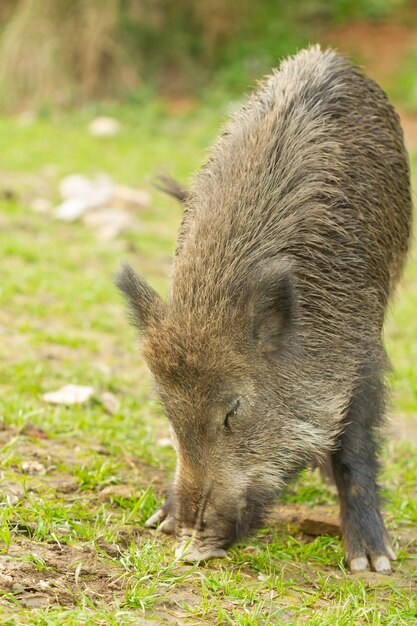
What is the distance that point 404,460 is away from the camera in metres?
5.29

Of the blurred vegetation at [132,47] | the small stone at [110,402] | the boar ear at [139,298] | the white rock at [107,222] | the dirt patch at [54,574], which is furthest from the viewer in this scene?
the blurred vegetation at [132,47]

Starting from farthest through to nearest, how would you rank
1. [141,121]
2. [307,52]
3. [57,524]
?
[141,121] < [307,52] < [57,524]

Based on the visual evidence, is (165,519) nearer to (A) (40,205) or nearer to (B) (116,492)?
(B) (116,492)

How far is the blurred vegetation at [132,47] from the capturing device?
15.0 m

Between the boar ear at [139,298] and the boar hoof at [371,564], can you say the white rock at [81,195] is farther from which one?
the boar hoof at [371,564]

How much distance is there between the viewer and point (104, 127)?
14289 mm

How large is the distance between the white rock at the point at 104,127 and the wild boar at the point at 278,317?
9622 mm

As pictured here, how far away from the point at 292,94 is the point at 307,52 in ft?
1.85

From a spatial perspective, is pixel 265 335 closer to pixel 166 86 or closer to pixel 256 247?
pixel 256 247

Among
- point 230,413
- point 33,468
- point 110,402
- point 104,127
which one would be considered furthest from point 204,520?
point 104,127

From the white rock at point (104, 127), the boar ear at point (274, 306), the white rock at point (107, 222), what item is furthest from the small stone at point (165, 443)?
the white rock at point (104, 127)

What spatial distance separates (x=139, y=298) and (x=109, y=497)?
84cm

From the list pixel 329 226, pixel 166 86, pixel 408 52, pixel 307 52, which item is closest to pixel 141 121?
pixel 166 86

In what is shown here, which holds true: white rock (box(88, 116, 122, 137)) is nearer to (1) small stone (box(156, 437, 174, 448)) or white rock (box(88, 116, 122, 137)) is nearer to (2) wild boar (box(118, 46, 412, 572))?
(1) small stone (box(156, 437, 174, 448))
